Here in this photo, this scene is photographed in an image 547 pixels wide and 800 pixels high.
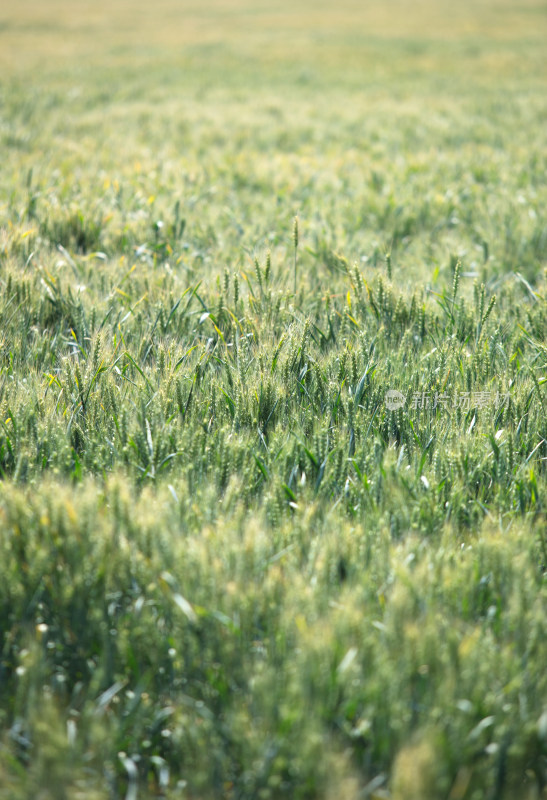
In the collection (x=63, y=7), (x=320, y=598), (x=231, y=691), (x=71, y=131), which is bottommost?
(x=231, y=691)

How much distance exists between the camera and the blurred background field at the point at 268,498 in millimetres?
927

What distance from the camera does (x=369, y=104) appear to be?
26.8ft

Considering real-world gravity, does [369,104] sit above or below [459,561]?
above

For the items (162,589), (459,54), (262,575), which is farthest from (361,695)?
(459,54)

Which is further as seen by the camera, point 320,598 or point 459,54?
point 459,54

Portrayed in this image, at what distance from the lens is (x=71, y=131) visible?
583cm

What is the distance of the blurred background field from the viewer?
93cm

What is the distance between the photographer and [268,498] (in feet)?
4.62

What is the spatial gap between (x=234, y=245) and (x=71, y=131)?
384 centimetres

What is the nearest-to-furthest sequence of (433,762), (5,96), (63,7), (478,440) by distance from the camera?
(433,762)
(478,440)
(5,96)
(63,7)

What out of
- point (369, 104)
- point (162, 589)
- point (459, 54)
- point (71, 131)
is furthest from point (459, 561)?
point (459, 54)

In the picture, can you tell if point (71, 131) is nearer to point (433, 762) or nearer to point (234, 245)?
point (234, 245)

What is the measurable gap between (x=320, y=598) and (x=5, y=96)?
836 cm

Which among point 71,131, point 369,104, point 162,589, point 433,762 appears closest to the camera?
point 433,762
